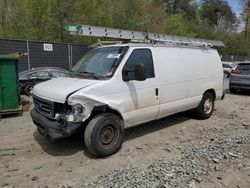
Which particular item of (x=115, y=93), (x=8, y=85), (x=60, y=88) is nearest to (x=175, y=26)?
(x=8, y=85)

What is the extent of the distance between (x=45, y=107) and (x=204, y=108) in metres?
4.39

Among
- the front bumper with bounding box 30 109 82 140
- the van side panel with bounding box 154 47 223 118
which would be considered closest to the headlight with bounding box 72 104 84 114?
the front bumper with bounding box 30 109 82 140

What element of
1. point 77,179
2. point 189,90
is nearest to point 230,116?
point 189,90

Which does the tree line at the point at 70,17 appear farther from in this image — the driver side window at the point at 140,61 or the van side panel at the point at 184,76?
the driver side window at the point at 140,61

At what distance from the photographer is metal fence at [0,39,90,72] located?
1563 centimetres

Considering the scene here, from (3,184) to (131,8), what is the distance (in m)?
24.2

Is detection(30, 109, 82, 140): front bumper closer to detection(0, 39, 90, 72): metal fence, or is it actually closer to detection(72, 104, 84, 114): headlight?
detection(72, 104, 84, 114): headlight

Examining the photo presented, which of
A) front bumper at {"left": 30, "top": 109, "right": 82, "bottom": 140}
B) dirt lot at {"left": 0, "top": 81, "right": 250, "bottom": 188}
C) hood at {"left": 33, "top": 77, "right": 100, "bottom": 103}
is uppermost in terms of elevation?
hood at {"left": 33, "top": 77, "right": 100, "bottom": 103}

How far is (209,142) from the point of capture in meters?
5.92

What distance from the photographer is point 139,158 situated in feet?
16.6

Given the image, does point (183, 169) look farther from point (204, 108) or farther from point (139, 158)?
point (204, 108)

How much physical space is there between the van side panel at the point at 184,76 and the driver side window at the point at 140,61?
202 millimetres

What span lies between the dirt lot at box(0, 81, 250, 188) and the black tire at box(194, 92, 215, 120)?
0.41m

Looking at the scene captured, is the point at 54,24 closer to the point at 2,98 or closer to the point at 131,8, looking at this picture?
the point at 131,8
